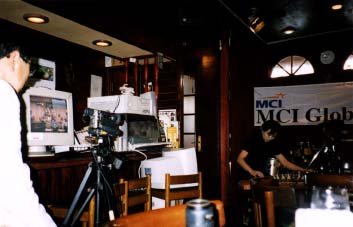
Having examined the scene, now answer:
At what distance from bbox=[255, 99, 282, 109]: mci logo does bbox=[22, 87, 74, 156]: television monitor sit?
16.1 ft

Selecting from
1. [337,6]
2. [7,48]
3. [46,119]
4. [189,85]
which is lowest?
[46,119]

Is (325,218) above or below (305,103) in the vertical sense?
below

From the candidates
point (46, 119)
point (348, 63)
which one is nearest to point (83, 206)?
point (46, 119)

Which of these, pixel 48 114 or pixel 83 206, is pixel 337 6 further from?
pixel 83 206

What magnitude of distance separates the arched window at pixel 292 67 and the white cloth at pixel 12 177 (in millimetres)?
6092

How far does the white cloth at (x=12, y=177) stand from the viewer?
1.22 meters

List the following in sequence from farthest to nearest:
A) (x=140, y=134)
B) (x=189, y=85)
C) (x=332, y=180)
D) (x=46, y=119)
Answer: (x=189, y=85), (x=140, y=134), (x=46, y=119), (x=332, y=180)

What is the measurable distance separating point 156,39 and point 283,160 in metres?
2.12

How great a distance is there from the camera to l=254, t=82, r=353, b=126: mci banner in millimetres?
5945

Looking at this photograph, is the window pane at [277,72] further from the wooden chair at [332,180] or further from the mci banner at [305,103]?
the wooden chair at [332,180]

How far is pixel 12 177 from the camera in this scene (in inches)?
48.4

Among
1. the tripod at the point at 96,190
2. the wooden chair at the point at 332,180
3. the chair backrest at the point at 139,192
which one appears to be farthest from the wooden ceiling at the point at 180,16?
the wooden chair at the point at 332,180

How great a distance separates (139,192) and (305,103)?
4.74 metres

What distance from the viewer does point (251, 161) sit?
12.9ft
